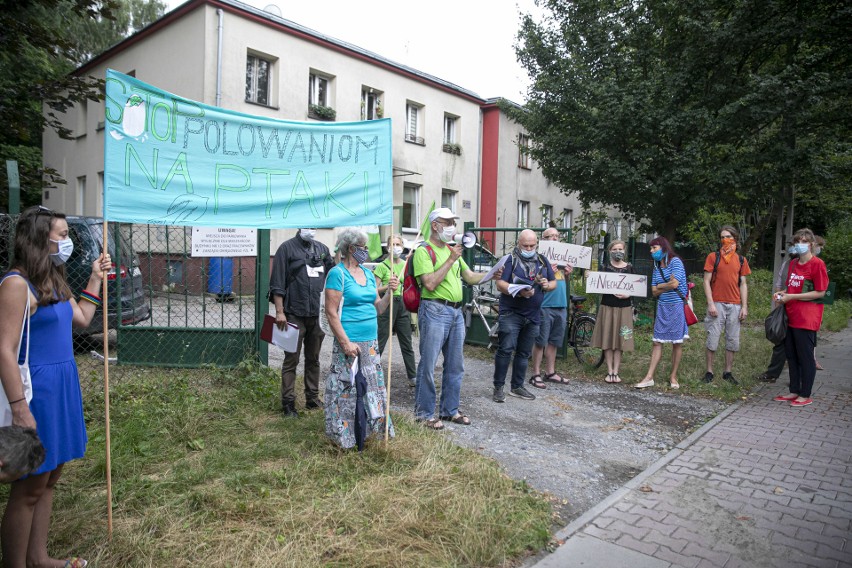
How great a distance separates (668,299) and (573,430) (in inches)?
104

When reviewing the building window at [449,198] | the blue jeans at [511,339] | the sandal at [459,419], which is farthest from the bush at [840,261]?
the sandal at [459,419]

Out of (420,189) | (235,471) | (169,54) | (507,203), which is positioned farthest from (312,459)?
(507,203)

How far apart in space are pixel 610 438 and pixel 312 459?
9.23 feet

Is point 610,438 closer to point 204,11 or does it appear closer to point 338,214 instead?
point 338,214

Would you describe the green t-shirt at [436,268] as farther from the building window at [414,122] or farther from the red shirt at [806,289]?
the building window at [414,122]

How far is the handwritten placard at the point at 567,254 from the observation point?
7.62m

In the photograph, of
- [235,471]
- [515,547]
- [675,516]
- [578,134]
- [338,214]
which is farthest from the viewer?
[578,134]

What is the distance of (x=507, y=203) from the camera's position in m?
25.0

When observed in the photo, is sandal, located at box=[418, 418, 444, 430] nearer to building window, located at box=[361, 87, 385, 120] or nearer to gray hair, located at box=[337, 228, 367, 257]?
gray hair, located at box=[337, 228, 367, 257]

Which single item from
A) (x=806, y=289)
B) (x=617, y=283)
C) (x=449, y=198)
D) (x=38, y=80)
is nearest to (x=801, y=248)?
(x=806, y=289)

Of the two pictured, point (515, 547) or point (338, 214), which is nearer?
point (515, 547)

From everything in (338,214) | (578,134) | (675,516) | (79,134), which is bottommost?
(675,516)

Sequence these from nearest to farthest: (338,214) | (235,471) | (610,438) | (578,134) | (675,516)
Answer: (675,516), (235,471), (338,214), (610,438), (578,134)

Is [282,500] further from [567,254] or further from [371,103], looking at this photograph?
[371,103]
